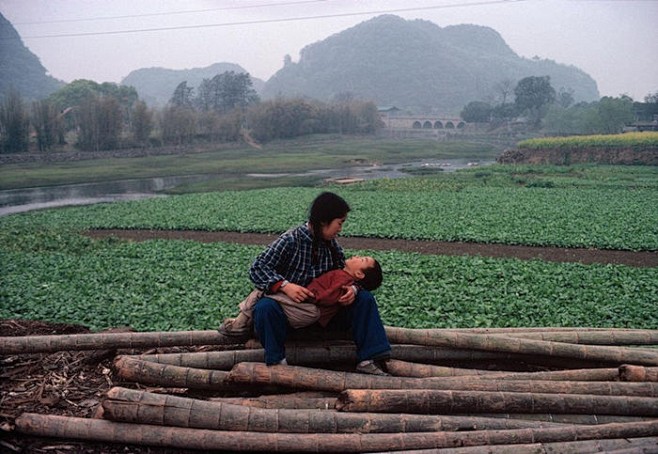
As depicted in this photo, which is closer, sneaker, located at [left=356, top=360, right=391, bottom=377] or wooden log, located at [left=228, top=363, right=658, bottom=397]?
wooden log, located at [left=228, top=363, right=658, bottom=397]

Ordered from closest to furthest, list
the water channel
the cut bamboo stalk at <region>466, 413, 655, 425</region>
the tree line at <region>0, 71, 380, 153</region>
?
1. the cut bamboo stalk at <region>466, 413, 655, 425</region>
2. the water channel
3. the tree line at <region>0, 71, 380, 153</region>

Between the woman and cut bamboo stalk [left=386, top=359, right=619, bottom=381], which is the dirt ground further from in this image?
cut bamboo stalk [left=386, top=359, right=619, bottom=381]

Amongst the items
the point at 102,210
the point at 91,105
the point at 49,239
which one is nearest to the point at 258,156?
the point at 91,105

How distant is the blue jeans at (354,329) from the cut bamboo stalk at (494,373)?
25 cm

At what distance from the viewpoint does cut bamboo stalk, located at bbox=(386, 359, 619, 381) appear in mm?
5094

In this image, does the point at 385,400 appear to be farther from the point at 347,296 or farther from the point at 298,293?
the point at 298,293

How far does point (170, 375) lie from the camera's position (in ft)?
16.7

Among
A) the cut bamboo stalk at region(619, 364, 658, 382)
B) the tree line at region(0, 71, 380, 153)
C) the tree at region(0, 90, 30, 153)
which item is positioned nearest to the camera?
the cut bamboo stalk at region(619, 364, 658, 382)

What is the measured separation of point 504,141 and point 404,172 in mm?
52230

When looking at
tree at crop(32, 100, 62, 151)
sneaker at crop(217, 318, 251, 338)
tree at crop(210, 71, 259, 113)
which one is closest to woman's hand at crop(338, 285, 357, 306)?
sneaker at crop(217, 318, 251, 338)

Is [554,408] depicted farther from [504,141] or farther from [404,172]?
[504,141]

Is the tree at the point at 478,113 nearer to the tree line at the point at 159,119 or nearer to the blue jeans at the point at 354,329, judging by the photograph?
the tree line at the point at 159,119

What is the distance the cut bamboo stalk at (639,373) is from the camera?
4.99 m

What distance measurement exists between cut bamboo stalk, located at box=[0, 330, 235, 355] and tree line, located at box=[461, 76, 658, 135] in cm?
7852
